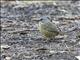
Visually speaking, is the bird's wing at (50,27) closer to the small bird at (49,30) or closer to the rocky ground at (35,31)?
the small bird at (49,30)

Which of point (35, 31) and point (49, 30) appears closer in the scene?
point (49, 30)

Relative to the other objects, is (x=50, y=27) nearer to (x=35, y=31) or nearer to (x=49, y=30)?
(x=49, y=30)

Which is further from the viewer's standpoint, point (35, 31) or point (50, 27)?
point (35, 31)

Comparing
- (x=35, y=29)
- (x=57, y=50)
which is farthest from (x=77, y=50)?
(x=35, y=29)

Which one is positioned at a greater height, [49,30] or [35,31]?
[49,30]

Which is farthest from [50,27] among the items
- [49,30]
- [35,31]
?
[35,31]

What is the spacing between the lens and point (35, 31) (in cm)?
695

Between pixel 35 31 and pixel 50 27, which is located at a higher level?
pixel 50 27

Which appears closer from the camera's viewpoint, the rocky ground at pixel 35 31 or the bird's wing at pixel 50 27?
the rocky ground at pixel 35 31

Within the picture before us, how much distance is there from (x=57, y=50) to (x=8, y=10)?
402 cm

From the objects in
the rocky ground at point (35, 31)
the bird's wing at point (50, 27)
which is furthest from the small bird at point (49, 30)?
the rocky ground at point (35, 31)

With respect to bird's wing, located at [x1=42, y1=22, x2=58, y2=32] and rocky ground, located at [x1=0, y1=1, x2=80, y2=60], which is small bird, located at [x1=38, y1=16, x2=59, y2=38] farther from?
rocky ground, located at [x1=0, y1=1, x2=80, y2=60]

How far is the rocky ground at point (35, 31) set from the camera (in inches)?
212

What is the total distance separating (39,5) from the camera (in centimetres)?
995
